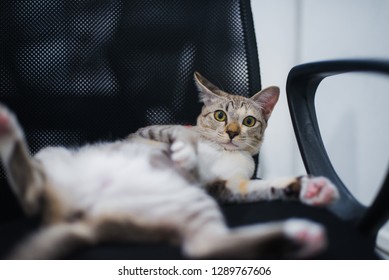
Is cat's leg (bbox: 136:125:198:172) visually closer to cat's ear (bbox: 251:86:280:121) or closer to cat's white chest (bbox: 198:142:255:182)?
cat's white chest (bbox: 198:142:255:182)

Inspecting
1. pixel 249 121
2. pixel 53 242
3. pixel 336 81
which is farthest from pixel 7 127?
pixel 336 81

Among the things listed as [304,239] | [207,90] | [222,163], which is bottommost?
[222,163]

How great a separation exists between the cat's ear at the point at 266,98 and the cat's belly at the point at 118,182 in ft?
1.30

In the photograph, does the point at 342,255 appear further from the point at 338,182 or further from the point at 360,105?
the point at 360,105

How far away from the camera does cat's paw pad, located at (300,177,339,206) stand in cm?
70

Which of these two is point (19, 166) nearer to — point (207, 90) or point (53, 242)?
point (53, 242)

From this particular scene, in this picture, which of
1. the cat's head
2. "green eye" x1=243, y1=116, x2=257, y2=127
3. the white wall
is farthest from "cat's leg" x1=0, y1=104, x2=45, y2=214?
the white wall

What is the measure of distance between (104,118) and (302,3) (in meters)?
0.97

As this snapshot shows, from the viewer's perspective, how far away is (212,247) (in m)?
0.51

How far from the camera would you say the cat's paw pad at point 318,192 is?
0.70 m

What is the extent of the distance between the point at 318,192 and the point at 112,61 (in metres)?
0.65

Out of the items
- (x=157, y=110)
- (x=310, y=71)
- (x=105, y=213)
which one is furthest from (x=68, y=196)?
(x=310, y=71)

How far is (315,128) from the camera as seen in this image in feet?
2.75

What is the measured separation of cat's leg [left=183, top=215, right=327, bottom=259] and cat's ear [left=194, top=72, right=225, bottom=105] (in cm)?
54
